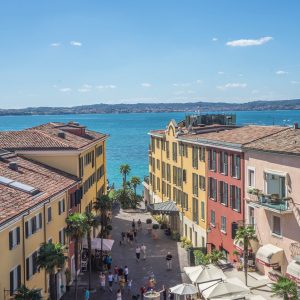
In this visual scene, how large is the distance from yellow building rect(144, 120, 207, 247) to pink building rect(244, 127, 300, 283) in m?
12.6

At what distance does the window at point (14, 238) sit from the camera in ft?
99.3

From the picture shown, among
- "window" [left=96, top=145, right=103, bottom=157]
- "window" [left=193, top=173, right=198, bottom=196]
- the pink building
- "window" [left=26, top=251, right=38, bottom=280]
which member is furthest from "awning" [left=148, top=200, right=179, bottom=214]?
"window" [left=26, top=251, right=38, bottom=280]

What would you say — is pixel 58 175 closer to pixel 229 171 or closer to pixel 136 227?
pixel 229 171

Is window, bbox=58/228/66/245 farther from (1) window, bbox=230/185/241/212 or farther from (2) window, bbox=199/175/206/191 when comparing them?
(2) window, bbox=199/175/206/191

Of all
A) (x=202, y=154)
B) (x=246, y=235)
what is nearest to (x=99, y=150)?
(x=202, y=154)

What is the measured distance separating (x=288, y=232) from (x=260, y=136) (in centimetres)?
1020

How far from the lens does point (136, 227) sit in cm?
7012

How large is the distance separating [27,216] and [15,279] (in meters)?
3.87

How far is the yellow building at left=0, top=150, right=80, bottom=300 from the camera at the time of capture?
29766 millimetres

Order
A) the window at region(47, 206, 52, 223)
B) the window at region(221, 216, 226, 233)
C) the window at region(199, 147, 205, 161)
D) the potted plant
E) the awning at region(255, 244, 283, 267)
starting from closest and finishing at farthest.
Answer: the awning at region(255, 244, 283, 267), the window at region(47, 206, 52, 223), the potted plant, the window at region(221, 216, 226, 233), the window at region(199, 147, 205, 161)

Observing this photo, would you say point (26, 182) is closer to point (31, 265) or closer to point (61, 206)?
point (61, 206)

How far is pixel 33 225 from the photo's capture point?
3450 cm

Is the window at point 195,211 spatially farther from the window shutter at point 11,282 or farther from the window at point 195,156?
the window shutter at point 11,282

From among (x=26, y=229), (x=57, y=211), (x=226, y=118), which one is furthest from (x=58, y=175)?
(x=226, y=118)
